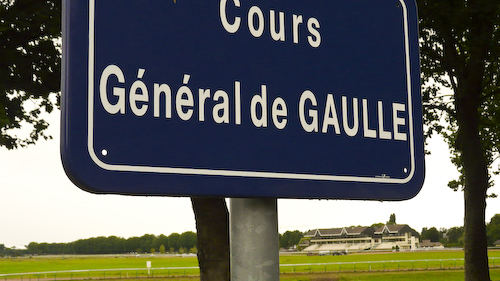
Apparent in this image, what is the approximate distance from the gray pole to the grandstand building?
141m

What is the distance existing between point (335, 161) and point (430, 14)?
1068 cm

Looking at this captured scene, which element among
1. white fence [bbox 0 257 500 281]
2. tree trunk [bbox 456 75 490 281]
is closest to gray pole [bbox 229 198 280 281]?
tree trunk [bbox 456 75 490 281]

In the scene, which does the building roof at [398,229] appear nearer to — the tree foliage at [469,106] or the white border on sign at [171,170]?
the tree foliage at [469,106]

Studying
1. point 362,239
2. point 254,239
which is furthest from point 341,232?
point 254,239

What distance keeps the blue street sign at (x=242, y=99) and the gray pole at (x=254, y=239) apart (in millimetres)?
65

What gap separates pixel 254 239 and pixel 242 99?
0.34m

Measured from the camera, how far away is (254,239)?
1266 millimetres

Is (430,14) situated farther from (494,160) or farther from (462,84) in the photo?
(494,160)

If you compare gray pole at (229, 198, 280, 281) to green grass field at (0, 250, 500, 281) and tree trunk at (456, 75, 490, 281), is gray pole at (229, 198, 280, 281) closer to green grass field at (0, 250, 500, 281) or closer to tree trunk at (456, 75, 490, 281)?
tree trunk at (456, 75, 490, 281)

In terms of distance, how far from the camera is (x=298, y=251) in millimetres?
175750

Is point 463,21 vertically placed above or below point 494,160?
above

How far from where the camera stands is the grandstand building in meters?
141

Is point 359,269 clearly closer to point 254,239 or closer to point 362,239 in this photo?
point 254,239

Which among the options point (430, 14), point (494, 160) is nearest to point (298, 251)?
point (494, 160)
